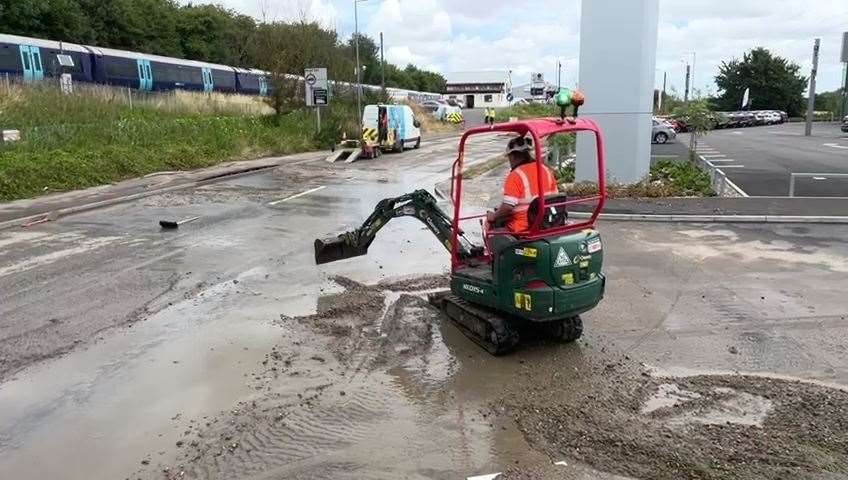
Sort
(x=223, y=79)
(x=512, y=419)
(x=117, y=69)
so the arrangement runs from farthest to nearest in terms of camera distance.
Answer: (x=223, y=79)
(x=117, y=69)
(x=512, y=419)

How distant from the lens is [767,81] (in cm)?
7644

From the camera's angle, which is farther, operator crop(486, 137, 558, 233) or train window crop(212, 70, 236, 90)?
train window crop(212, 70, 236, 90)

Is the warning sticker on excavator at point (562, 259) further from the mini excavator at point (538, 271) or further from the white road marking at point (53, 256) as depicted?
the white road marking at point (53, 256)

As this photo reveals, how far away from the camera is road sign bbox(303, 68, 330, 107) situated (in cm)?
2791

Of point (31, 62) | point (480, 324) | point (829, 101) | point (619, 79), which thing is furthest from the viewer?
point (829, 101)

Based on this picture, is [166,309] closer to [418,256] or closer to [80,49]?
[418,256]

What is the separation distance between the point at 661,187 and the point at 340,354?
1142 centimetres

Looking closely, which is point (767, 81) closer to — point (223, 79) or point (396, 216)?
point (223, 79)

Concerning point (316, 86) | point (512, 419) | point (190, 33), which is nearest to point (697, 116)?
point (316, 86)

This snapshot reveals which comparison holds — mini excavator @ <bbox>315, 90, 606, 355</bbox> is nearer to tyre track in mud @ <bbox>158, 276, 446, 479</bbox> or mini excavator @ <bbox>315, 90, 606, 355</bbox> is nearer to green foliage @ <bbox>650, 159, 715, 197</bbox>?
tyre track in mud @ <bbox>158, 276, 446, 479</bbox>

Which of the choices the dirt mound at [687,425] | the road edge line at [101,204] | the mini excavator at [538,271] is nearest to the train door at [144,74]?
the road edge line at [101,204]

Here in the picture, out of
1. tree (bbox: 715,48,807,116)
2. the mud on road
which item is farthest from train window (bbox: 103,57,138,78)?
tree (bbox: 715,48,807,116)

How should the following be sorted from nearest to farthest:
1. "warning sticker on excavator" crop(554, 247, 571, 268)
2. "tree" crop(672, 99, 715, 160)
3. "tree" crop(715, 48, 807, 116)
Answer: "warning sticker on excavator" crop(554, 247, 571, 268) → "tree" crop(672, 99, 715, 160) → "tree" crop(715, 48, 807, 116)

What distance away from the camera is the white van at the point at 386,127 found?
28562mm
